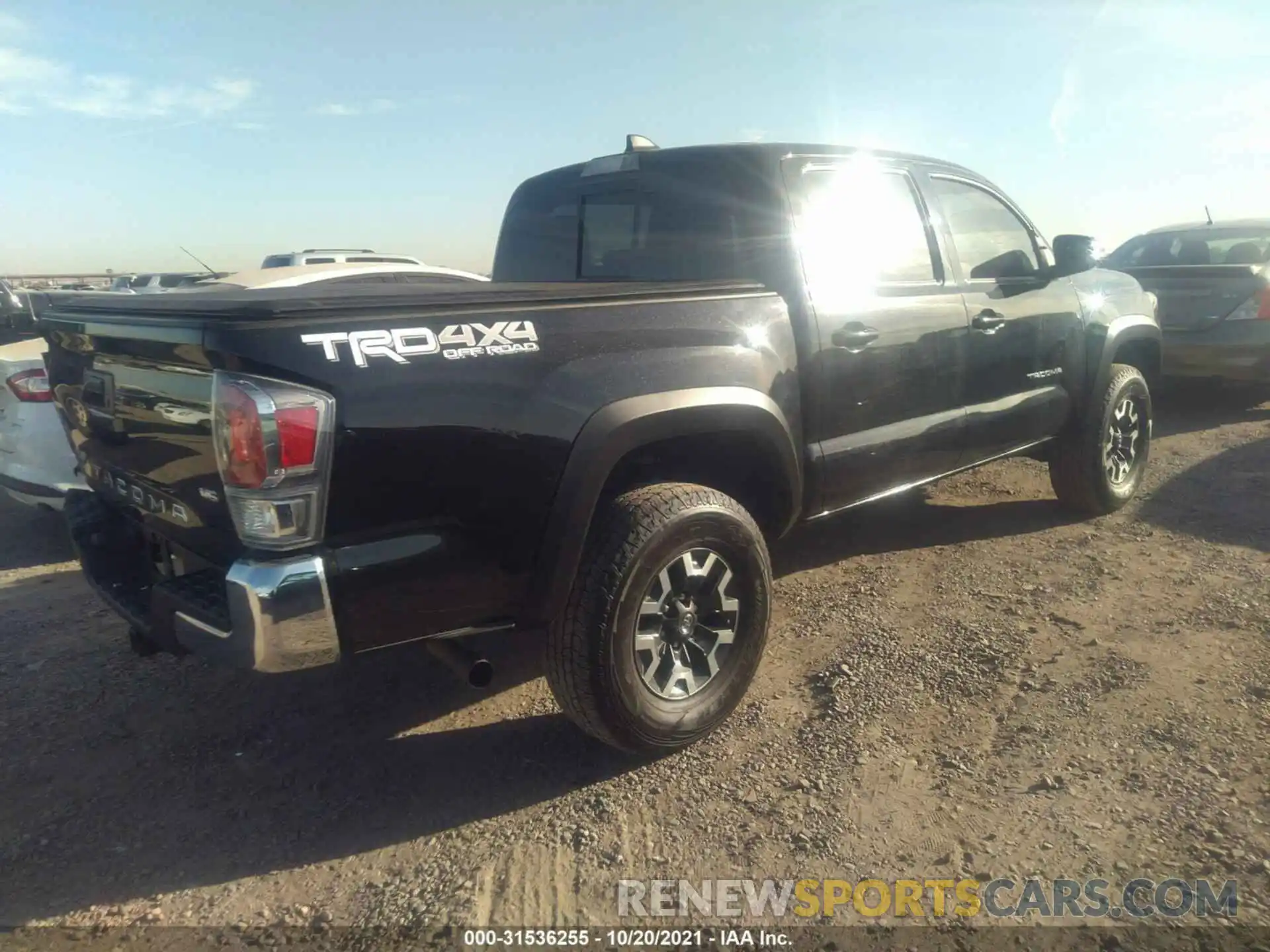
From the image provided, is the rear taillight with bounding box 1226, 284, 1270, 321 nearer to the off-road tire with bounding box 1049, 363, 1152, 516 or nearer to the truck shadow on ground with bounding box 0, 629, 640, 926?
the off-road tire with bounding box 1049, 363, 1152, 516

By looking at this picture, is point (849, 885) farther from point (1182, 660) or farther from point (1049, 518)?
point (1049, 518)

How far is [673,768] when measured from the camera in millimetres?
2871

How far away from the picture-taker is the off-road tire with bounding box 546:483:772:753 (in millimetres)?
2617

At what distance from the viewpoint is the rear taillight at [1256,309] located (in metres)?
7.25

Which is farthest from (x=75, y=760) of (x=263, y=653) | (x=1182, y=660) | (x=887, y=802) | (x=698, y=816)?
(x=1182, y=660)

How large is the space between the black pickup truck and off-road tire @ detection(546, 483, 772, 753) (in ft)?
0.03

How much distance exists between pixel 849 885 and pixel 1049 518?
352cm

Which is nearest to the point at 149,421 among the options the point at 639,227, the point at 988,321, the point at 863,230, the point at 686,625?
the point at 686,625

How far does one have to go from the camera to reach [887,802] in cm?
263

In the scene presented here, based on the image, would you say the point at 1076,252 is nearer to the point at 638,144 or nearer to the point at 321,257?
the point at 638,144

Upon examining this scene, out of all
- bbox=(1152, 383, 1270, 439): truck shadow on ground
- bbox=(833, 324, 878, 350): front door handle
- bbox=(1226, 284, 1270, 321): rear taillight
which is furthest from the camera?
bbox=(1152, 383, 1270, 439): truck shadow on ground

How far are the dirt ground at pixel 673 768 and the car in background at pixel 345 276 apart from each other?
11.5ft

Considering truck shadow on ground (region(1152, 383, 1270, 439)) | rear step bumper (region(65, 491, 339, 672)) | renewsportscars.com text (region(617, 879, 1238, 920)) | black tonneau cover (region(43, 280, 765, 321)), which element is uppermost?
black tonneau cover (region(43, 280, 765, 321))

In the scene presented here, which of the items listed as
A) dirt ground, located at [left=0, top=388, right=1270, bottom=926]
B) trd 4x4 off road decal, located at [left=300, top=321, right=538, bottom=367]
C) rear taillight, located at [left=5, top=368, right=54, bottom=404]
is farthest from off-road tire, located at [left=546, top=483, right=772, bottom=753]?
rear taillight, located at [left=5, top=368, right=54, bottom=404]
